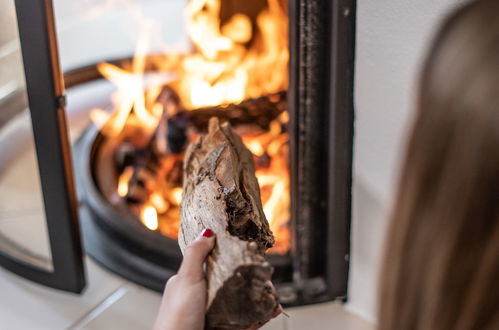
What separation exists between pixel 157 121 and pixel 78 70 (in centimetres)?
64

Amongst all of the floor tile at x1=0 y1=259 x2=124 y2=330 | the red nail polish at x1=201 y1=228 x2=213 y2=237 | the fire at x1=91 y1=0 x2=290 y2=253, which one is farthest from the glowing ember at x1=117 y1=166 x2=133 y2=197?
the red nail polish at x1=201 y1=228 x2=213 y2=237

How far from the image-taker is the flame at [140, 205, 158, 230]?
162cm

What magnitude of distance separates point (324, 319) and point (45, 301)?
0.63 metres

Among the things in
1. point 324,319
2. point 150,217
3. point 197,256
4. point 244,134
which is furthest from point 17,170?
point 197,256

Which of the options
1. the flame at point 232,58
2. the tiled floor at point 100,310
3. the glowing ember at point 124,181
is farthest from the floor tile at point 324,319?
the flame at point 232,58

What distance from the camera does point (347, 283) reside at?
138 cm

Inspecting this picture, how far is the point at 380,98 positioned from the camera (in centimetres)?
116

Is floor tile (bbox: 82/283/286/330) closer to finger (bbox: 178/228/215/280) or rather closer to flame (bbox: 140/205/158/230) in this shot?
flame (bbox: 140/205/158/230)

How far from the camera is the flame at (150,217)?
1.62 meters

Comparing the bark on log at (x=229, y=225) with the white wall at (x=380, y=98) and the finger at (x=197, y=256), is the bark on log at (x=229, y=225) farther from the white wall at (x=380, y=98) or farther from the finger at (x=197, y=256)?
the white wall at (x=380, y=98)

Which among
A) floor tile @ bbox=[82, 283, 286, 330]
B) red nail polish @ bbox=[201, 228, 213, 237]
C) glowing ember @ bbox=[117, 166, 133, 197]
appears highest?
red nail polish @ bbox=[201, 228, 213, 237]

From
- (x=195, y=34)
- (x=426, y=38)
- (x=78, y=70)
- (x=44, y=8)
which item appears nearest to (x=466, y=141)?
(x=426, y=38)

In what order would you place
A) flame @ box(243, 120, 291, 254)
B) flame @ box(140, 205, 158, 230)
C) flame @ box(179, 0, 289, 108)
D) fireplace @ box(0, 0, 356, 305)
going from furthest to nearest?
1. flame @ box(179, 0, 289, 108)
2. flame @ box(140, 205, 158, 230)
3. flame @ box(243, 120, 291, 254)
4. fireplace @ box(0, 0, 356, 305)

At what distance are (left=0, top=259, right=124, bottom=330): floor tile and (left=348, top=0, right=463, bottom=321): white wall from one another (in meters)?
0.60
